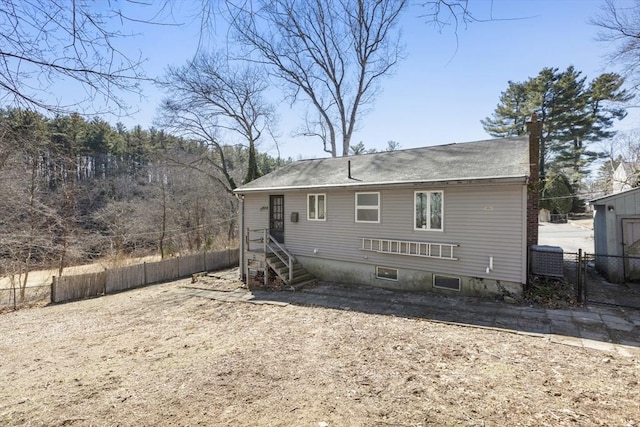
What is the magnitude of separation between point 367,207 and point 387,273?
2.17m

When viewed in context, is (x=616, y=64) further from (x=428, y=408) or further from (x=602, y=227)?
(x=428, y=408)

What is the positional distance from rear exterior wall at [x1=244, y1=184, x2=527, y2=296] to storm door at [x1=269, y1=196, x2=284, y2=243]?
0.20 m

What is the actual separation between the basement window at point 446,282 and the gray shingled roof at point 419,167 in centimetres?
278

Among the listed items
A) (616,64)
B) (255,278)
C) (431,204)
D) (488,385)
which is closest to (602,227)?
(431,204)

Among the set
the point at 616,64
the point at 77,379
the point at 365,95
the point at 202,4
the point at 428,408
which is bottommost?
the point at 77,379

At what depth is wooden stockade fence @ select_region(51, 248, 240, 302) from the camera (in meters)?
12.2

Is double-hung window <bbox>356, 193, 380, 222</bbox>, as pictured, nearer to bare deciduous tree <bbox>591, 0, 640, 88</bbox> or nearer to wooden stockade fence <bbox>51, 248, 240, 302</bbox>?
wooden stockade fence <bbox>51, 248, 240, 302</bbox>

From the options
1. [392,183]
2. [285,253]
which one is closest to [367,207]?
[392,183]

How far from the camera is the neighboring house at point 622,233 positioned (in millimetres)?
8844

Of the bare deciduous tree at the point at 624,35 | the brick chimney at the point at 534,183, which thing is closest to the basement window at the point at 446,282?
the brick chimney at the point at 534,183

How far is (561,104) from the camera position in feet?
89.8

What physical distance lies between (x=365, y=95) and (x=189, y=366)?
20367mm

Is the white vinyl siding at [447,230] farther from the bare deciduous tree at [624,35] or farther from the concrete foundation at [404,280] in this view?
the bare deciduous tree at [624,35]

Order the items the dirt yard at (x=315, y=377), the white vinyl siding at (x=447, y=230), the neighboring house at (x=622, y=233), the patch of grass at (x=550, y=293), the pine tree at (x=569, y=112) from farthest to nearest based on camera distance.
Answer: the pine tree at (x=569, y=112) → the neighboring house at (x=622, y=233) → the white vinyl siding at (x=447, y=230) → the patch of grass at (x=550, y=293) → the dirt yard at (x=315, y=377)
